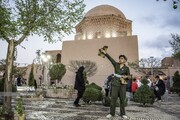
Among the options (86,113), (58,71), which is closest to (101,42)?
(58,71)

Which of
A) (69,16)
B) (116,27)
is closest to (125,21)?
(116,27)

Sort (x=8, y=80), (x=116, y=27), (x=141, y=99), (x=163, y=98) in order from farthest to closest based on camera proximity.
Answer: (x=116, y=27), (x=163, y=98), (x=141, y=99), (x=8, y=80)

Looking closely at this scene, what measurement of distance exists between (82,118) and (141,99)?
227 inches

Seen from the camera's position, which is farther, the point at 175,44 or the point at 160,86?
the point at 175,44

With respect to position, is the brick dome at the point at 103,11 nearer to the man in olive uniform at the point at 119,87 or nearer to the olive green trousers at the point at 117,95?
the man in olive uniform at the point at 119,87

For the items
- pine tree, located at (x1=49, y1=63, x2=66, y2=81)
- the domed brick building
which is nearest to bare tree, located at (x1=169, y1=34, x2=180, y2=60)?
the domed brick building

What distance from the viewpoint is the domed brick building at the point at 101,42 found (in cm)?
4009

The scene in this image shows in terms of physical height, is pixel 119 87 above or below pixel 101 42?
below

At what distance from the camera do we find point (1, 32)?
24.7 ft

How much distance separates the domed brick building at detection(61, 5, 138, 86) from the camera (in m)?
40.1

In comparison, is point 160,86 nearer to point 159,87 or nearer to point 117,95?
point 159,87

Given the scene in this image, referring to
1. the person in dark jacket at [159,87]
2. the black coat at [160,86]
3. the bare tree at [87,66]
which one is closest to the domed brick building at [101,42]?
the bare tree at [87,66]

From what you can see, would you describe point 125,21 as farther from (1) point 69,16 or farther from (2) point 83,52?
(1) point 69,16

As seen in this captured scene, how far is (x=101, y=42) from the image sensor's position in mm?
42219
